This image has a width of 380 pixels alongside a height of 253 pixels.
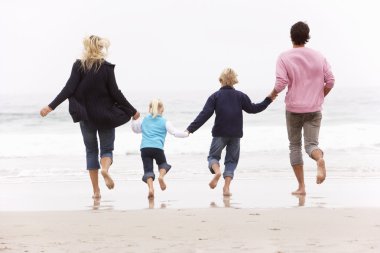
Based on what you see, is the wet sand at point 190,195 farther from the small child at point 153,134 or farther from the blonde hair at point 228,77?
the blonde hair at point 228,77

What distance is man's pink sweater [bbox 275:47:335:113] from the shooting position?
26.1 ft

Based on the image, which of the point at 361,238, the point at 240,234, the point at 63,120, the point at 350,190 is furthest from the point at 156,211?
the point at 63,120

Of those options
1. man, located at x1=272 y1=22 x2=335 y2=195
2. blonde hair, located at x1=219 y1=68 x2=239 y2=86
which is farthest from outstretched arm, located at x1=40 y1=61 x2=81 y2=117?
man, located at x1=272 y1=22 x2=335 y2=195

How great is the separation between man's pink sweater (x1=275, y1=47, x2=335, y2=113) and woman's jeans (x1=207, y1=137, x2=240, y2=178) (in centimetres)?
92

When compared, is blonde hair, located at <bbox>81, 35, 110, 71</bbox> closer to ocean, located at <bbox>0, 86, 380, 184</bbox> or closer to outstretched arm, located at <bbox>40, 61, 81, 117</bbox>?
outstretched arm, located at <bbox>40, 61, 81, 117</bbox>

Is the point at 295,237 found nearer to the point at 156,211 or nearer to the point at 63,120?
the point at 156,211

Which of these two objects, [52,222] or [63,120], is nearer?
[52,222]

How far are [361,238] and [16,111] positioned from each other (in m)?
29.7

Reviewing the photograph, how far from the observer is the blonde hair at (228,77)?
8.57 meters

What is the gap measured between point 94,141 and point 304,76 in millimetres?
2214

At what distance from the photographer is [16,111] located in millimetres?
33906

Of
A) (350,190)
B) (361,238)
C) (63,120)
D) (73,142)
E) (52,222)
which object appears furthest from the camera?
(63,120)

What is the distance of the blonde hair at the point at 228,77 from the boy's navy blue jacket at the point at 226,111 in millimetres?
53

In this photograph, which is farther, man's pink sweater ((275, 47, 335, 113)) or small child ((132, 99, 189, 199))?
small child ((132, 99, 189, 199))
